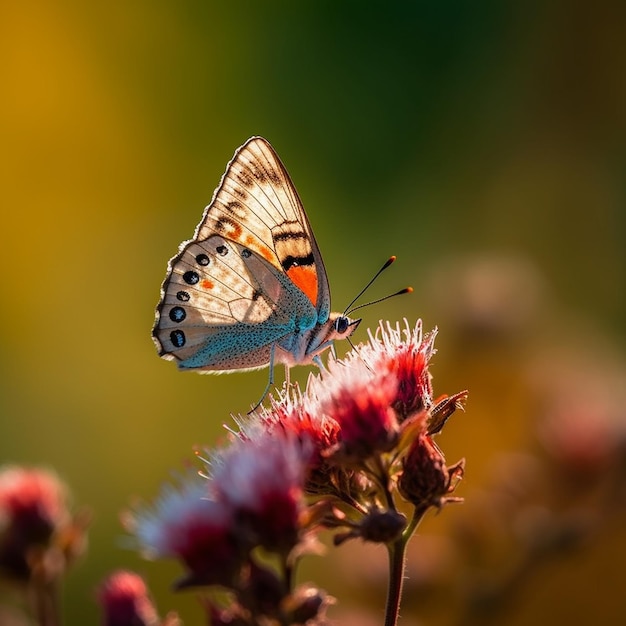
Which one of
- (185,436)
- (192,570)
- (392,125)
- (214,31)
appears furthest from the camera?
(392,125)

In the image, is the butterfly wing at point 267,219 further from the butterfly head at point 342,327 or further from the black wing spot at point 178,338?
the black wing spot at point 178,338

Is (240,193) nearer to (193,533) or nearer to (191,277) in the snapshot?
(191,277)

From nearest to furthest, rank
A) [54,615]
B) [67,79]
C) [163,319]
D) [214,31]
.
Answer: [54,615]
[163,319]
[67,79]
[214,31]

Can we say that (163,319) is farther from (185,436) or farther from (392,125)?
(392,125)

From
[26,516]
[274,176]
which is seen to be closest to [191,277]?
[274,176]

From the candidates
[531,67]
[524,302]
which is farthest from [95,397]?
[531,67]

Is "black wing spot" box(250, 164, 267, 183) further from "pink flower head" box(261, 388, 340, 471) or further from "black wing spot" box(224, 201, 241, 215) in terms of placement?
"pink flower head" box(261, 388, 340, 471)

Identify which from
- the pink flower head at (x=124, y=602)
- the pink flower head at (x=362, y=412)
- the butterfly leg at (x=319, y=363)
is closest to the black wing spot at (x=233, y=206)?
the butterfly leg at (x=319, y=363)
